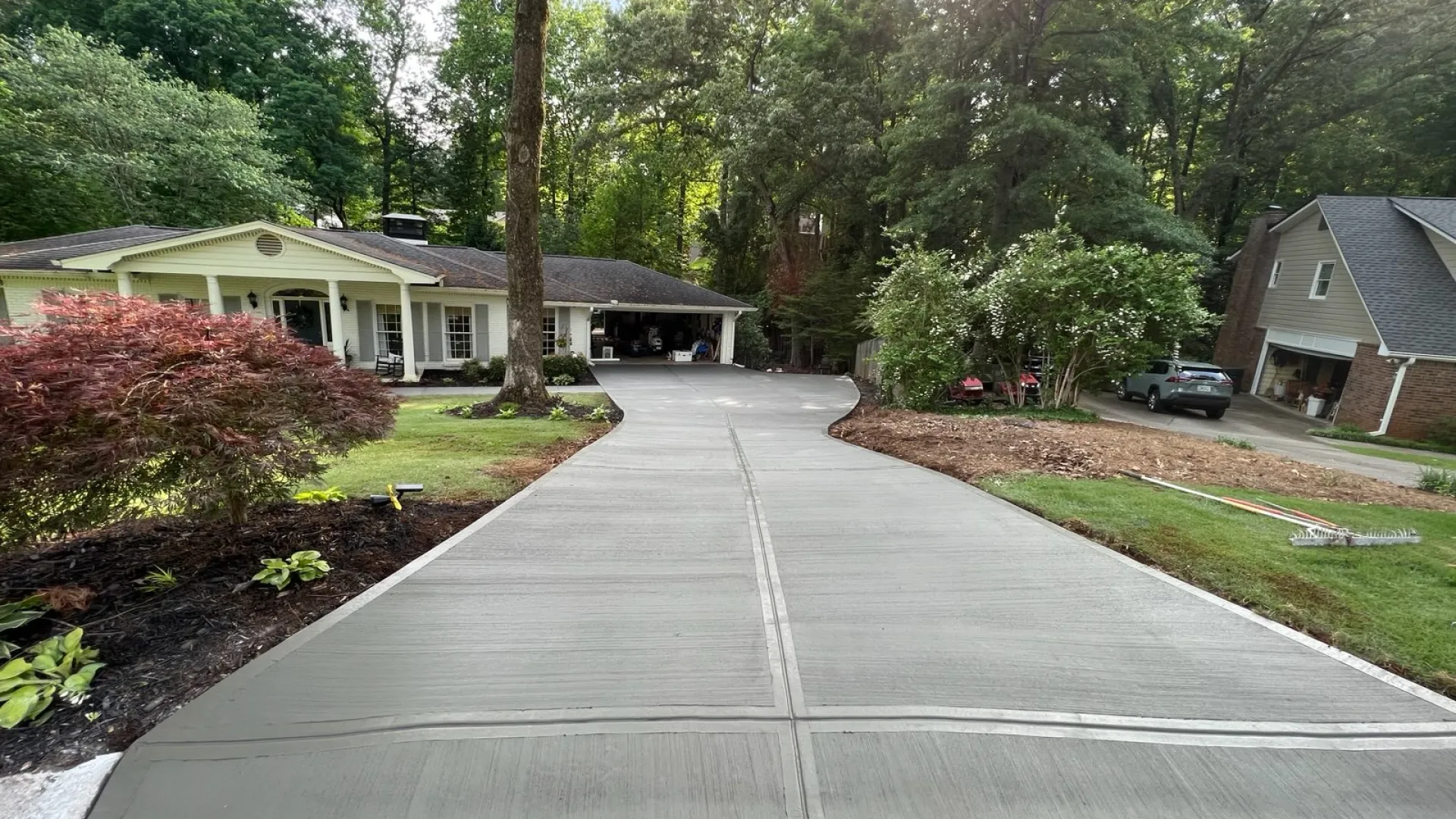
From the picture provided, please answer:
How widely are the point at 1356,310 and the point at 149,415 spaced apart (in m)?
24.5

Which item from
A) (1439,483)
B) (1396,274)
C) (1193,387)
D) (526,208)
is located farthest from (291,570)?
(1396,274)

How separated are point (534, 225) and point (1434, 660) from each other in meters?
11.6

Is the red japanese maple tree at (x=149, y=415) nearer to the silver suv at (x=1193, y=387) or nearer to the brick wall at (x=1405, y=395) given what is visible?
the silver suv at (x=1193, y=387)

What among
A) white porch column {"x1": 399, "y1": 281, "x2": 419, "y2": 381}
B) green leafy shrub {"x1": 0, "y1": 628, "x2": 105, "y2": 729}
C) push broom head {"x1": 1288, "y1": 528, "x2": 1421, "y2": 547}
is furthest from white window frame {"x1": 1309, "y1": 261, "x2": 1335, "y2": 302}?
white porch column {"x1": 399, "y1": 281, "x2": 419, "y2": 381}

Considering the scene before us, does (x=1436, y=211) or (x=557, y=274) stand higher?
(x=1436, y=211)

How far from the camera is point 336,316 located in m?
15.1

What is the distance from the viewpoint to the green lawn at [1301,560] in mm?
3498

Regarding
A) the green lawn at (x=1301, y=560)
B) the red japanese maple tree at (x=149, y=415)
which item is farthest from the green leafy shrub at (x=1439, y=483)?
the red japanese maple tree at (x=149, y=415)

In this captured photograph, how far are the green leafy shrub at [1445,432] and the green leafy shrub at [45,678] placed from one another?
888 inches

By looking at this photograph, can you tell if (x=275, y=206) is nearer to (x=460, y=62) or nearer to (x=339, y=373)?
(x=460, y=62)

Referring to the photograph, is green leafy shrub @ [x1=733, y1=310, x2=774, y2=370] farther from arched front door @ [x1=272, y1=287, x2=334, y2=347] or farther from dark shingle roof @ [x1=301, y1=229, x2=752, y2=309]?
arched front door @ [x1=272, y1=287, x2=334, y2=347]

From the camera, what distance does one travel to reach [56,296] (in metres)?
3.73

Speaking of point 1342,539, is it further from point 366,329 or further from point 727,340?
point 366,329

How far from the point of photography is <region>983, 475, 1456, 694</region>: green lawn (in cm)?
350
